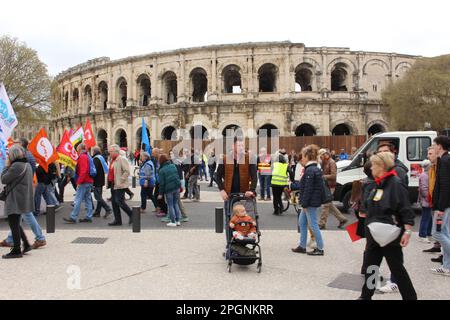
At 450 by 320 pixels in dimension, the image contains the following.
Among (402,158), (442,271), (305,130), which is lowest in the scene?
(442,271)

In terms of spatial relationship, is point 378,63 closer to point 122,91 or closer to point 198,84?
point 198,84

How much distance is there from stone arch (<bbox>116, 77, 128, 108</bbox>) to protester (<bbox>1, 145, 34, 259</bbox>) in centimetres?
3229

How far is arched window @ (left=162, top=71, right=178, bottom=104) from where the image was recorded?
34.9 metres

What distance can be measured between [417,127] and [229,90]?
60.8 feet

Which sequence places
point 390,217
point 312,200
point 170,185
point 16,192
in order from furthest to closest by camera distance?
point 170,185
point 312,200
point 16,192
point 390,217

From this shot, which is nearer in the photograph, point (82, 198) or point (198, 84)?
point (82, 198)

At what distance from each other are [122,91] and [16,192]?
34.4 metres

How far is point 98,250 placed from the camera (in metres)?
6.88

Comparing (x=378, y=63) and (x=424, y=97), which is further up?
(x=378, y=63)

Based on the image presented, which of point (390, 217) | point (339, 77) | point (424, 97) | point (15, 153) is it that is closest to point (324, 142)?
point (424, 97)

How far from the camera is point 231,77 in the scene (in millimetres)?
37188

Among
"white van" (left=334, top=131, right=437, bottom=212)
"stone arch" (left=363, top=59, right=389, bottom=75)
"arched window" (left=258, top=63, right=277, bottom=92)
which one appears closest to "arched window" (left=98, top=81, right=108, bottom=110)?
"arched window" (left=258, top=63, right=277, bottom=92)

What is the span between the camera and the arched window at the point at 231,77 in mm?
32719
